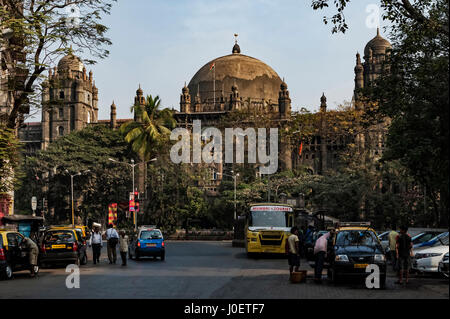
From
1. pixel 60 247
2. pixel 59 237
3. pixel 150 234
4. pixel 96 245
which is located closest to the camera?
pixel 60 247

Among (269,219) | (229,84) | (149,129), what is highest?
(229,84)

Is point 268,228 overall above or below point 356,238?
below

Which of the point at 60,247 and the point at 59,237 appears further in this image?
the point at 59,237

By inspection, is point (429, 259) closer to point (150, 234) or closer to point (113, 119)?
point (150, 234)

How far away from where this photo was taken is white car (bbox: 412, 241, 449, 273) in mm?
18781

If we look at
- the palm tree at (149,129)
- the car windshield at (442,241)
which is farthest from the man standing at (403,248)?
the palm tree at (149,129)

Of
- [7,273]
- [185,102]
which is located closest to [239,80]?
[185,102]

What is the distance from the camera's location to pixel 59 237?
2297 cm

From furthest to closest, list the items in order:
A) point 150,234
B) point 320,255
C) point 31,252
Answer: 1. point 150,234
2. point 31,252
3. point 320,255

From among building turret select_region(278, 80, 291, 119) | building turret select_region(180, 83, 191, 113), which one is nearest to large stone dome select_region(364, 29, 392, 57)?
building turret select_region(278, 80, 291, 119)

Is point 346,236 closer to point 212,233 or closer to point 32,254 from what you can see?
point 32,254

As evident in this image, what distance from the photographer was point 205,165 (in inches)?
2534

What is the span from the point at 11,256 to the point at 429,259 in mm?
12412

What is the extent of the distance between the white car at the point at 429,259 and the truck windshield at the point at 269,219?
9909 millimetres
